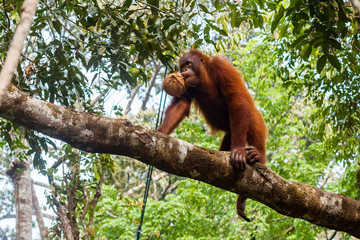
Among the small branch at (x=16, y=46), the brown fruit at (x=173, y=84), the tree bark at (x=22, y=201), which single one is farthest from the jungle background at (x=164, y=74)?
the small branch at (x=16, y=46)

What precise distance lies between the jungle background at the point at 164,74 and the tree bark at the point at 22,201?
2.27 feet

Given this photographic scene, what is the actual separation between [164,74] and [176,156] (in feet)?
11.7

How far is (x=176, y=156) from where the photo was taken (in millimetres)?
2729

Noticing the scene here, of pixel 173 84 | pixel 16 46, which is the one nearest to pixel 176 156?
pixel 173 84

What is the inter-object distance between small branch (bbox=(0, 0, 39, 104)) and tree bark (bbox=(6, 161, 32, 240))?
26.2 feet

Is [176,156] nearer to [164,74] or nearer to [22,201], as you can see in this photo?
[164,74]

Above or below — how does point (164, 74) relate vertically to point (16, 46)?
above

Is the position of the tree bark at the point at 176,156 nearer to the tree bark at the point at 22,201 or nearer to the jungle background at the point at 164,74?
the jungle background at the point at 164,74

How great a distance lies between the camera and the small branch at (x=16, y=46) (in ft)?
3.56

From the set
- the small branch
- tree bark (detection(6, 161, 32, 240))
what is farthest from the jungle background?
the small branch

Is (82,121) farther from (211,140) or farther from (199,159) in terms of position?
(211,140)

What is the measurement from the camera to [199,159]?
2791 mm

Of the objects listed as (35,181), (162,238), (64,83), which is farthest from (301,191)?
(35,181)

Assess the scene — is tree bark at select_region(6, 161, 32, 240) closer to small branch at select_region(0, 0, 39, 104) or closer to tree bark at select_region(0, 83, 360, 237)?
tree bark at select_region(0, 83, 360, 237)
